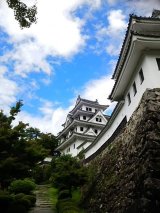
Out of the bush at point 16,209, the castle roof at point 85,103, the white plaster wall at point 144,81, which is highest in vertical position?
the castle roof at point 85,103

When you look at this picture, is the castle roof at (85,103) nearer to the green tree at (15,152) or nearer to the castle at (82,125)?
the castle at (82,125)

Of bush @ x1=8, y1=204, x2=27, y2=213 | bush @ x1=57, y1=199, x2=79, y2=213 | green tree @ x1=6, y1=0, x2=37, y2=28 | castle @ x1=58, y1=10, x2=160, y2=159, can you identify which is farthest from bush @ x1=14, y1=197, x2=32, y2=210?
green tree @ x1=6, y1=0, x2=37, y2=28

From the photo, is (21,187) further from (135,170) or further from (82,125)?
(82,125)

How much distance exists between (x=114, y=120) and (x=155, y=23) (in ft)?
24.6

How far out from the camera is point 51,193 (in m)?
27.5

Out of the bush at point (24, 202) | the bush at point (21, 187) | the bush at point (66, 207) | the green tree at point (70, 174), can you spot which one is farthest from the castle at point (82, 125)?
the bush at point (66, 207)

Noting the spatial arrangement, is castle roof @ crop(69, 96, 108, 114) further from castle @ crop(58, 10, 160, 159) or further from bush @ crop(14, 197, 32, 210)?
bush @ crop(14, 197, 32, 210)

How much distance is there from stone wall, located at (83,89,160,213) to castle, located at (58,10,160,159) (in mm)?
1373

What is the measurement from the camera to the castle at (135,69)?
596 inches

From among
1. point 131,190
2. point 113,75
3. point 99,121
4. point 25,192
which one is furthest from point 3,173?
point 99,121

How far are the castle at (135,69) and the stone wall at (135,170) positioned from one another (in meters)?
1.37

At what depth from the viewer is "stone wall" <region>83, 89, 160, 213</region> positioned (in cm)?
1141

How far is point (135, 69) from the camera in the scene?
1708 cm

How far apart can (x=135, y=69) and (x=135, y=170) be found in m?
6.61
